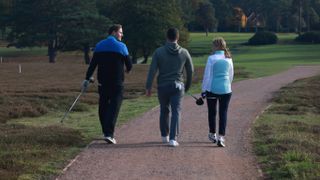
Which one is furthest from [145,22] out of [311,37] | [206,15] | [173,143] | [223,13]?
[223,13]

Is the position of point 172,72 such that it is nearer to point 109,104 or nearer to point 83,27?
point 109,104

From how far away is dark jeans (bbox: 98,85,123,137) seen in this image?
1088 centimetres

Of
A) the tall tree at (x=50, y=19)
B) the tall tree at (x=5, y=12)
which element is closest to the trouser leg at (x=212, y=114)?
the tall tree at (x=50, y=19)

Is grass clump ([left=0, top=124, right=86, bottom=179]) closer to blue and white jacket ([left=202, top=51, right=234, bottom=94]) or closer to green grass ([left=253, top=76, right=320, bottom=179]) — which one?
blue and white jacket ([left=202, top=51, right=234, bottom=94])

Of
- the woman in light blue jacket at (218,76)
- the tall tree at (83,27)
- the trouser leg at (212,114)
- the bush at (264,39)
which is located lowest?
the bush at (264,39)

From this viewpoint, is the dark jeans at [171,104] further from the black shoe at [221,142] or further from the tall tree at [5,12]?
the tall tree at [5,12]

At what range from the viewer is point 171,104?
35.4ft

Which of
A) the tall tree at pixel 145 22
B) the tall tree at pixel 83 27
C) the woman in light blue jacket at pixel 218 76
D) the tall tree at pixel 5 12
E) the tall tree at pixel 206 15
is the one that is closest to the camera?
the woman in light blue jacket at pixel 218 76

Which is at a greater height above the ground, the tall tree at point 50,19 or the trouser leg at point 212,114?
the trouser leg at point 212,114

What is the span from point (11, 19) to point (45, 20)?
13.6 feet

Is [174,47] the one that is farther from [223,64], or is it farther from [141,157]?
Result: [141,157]

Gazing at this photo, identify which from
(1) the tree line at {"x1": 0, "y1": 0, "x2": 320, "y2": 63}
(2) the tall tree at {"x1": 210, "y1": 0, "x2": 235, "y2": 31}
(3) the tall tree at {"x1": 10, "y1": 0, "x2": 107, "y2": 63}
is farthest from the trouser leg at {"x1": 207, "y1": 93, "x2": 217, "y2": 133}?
(2) the tall tree at {"x1": 210, "y1": 0, "x2": 235, "y2": 31}

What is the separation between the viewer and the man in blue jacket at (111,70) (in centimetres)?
1084

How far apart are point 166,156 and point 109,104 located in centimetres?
177
